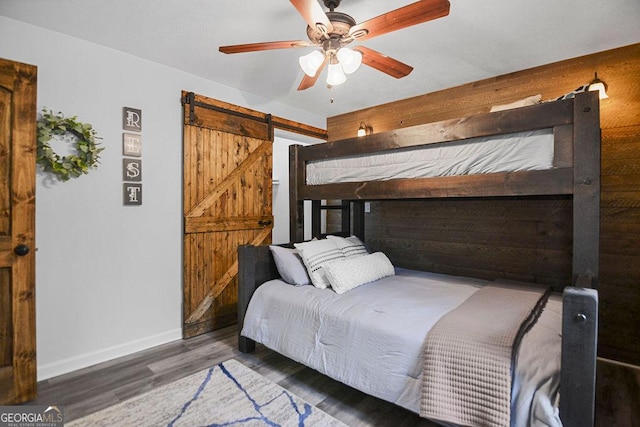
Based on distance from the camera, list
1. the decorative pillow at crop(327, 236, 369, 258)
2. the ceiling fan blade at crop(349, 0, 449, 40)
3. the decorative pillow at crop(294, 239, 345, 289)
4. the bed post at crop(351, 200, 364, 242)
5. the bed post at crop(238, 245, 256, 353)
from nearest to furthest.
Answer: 1. the ceiling fan blade at crop(349, 0, 449, 40)
2. the decorative pillow at crop(294, 239, 345, 289)
3. the bed post at crop(238, 245, 256, 353)
4. the decorative pillow at crop(327, 236, 369, 258)
5. the bed post at crop(351, 200, 364, 242)

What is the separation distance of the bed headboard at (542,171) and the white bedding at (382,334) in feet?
1.78

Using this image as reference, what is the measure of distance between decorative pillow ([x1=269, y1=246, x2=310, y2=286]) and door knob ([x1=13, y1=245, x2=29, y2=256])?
1586mm

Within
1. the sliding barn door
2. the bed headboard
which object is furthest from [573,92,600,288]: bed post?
the sliding barn door

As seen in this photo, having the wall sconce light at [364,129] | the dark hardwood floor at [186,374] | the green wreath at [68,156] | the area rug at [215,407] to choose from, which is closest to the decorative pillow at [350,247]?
the dark hardwood floor at [186,374]

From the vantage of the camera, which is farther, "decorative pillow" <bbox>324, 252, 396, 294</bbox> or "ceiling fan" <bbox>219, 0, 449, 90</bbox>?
"decorative pillow" <bbox>324, 252, 396, 294</bbox>

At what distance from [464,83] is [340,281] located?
2443 mm

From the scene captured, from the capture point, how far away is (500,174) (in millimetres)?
1819

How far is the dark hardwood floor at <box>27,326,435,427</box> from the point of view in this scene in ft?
6.01

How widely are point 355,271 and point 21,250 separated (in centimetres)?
219

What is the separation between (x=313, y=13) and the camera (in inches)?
59.5

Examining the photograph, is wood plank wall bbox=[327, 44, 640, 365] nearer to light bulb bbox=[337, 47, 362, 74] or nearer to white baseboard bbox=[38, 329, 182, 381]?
light bulb bbox=[337, 47, 362, 74]

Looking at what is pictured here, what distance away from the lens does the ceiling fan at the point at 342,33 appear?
144cm

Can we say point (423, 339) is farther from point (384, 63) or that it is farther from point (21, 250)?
point (21, 250)

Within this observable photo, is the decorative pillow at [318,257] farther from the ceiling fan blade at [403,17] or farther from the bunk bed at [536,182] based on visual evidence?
the ceiling fan blade at [403,17]
